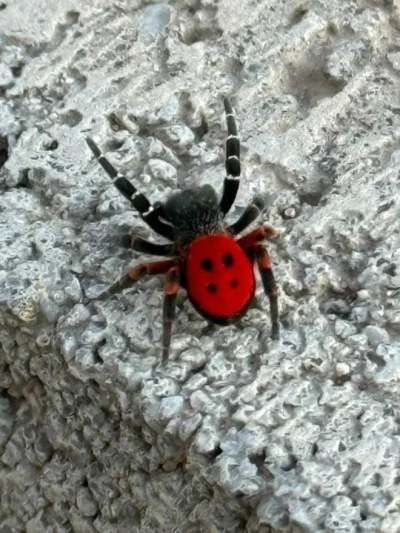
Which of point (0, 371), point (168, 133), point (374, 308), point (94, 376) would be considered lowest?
point (0, 371)

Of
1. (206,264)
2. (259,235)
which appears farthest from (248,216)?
(206,264)

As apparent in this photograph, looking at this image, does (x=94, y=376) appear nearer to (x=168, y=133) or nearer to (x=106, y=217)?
(x=106, y=217)

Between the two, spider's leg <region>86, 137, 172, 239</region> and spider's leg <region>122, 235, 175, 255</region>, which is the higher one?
spider's leg <region>86, 137, 172, 239</region>

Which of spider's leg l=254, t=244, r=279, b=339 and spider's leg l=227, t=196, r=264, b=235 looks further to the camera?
spider's leg l=227, t=196, r=264, b=235

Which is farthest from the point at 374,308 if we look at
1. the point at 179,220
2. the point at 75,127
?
the point at 75,127

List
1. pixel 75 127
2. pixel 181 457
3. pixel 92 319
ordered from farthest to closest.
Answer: pixel 75 127 → pixel 92 319 → pixel 181 457

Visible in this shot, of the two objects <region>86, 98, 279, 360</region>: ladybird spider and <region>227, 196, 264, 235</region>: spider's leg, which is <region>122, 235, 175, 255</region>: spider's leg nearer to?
<region>86, 98, 279, 360</region>: ladybird spider

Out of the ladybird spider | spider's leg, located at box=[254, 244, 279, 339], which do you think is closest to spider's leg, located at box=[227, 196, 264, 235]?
the ladybird spider
